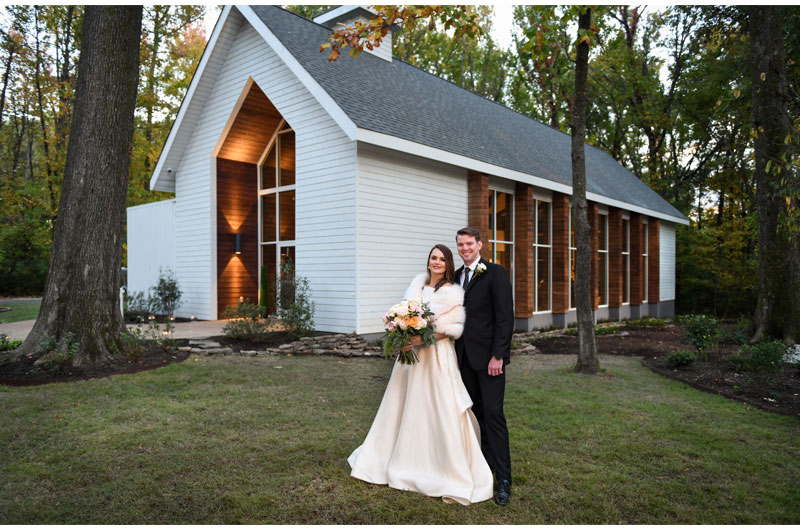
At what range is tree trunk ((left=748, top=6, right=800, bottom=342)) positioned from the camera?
10734 mm

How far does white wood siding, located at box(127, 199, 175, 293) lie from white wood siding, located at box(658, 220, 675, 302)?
65.8 ft

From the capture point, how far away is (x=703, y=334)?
9.43 meters

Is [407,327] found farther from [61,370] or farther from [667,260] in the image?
[667,260]

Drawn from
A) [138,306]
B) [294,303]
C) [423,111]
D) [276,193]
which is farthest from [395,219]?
[138,306]

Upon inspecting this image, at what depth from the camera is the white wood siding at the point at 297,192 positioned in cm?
1087

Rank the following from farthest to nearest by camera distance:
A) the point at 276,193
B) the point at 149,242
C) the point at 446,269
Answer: the point at 149,242 < the point at 276,193 < the point at 446,269

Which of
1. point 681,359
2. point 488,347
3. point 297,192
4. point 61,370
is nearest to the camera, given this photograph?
point 488,347

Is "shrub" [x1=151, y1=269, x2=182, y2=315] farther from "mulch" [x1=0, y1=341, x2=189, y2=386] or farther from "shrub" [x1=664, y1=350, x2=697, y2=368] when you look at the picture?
"shrub" [x1=664, y1=350, x2=697, y2=368]

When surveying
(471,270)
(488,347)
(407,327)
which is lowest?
(488,347)

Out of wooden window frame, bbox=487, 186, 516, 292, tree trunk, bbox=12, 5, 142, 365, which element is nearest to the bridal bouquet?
tree trunk, bbox=12, 5, 142, 365

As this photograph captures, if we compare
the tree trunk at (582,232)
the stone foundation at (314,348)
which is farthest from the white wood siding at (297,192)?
the tree trunk at (582,232)

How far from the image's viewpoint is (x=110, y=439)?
4.71 metres

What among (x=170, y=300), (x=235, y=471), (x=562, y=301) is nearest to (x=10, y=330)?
(x=170, y=300)

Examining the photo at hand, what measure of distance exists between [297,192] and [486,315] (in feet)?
29.2
